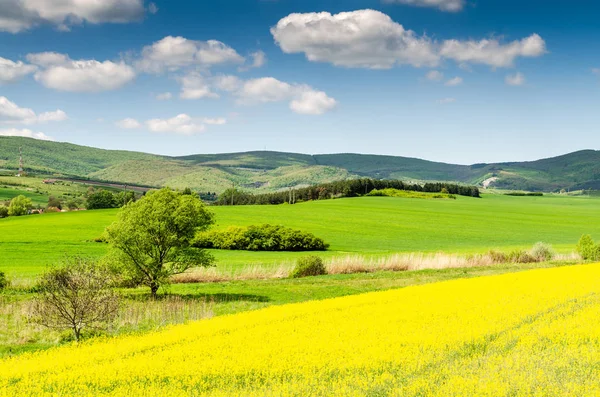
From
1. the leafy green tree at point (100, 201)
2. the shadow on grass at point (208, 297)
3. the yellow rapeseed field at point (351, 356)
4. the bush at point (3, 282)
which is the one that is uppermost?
the leafy green tree at point (100, 201)

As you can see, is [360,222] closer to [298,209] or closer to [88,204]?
[298,209]

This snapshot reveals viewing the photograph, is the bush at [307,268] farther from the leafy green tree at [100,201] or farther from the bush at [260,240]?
the leafy green tree at [100,201]

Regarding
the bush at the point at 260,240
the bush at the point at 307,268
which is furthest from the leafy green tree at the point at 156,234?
the bush at the point at 260,240

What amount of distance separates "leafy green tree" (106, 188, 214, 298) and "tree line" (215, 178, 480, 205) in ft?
364

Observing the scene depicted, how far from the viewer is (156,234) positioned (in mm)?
32438

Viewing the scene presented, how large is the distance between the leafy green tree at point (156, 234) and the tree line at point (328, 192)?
4372 inches

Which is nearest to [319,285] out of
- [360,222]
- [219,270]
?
[219,270]

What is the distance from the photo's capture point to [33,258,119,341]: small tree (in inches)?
859

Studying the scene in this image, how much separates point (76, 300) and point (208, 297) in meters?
11.9

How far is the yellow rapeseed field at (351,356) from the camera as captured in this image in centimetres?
1369

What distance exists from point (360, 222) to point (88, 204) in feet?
219

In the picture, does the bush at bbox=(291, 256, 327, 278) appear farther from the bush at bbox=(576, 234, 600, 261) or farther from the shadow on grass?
the bush at bbox=(576, 234, 600, 261)

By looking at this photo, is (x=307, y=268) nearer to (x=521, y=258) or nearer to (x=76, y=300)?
(x=521, y=258)

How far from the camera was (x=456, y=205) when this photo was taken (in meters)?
137
